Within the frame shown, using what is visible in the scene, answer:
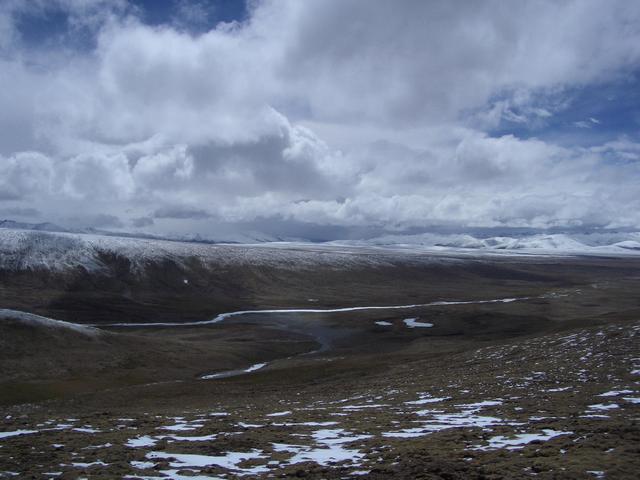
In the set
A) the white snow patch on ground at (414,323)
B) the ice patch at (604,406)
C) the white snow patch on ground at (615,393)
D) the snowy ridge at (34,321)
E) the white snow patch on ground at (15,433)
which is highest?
the ice patch at (604,406)

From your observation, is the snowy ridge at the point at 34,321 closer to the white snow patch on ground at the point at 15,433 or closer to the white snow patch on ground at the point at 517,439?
the white snow patch on ground at the point at 15,433

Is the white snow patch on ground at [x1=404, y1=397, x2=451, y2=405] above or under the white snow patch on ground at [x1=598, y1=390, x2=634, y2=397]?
under

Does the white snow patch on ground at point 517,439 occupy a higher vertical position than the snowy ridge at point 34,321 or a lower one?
higher

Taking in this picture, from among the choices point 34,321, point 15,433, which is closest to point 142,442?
point 15,433

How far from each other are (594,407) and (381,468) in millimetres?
11183

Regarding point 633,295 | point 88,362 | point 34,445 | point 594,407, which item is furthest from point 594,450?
point 633,295

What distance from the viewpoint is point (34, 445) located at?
1561 centimetres

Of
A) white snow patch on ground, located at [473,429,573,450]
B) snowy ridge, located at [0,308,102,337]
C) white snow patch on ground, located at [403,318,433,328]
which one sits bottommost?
white snow patch on ground, located at [403,318,433,328]

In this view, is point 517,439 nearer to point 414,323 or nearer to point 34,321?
point 34,321

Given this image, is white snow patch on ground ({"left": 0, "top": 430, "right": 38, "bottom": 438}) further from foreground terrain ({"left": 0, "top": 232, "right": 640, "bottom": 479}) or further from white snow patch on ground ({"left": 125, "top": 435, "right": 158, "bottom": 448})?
white snow patch on ground ({"left": 125, "top": 435, "right": 158, "bottom": 448})

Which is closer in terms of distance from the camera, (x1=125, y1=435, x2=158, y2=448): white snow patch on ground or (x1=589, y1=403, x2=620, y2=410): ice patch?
(x1=125, y1=435, x2=158, y2=448): white snow patch on ground

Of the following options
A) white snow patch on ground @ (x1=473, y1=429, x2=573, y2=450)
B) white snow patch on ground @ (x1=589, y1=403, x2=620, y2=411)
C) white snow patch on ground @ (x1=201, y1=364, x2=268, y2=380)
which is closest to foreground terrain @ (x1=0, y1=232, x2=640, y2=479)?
white snow patch on ground @ (x1=473, y1=429, x2=573, y2=450)

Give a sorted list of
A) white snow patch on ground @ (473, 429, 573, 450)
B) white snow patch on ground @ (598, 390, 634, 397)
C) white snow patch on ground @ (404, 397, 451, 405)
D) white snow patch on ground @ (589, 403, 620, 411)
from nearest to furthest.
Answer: white snow patch on ground @ (473, 429, 573, 450) → white snow patch on ground @ (589, 403, 620, 411) → white snow patch on ground @ (598, 390, 634, 397) → white snow patch on ground @ (404, 397, 451, 405)

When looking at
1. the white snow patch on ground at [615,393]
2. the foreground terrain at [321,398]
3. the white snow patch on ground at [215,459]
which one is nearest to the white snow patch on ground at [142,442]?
the foreground terrain at [321,398]
